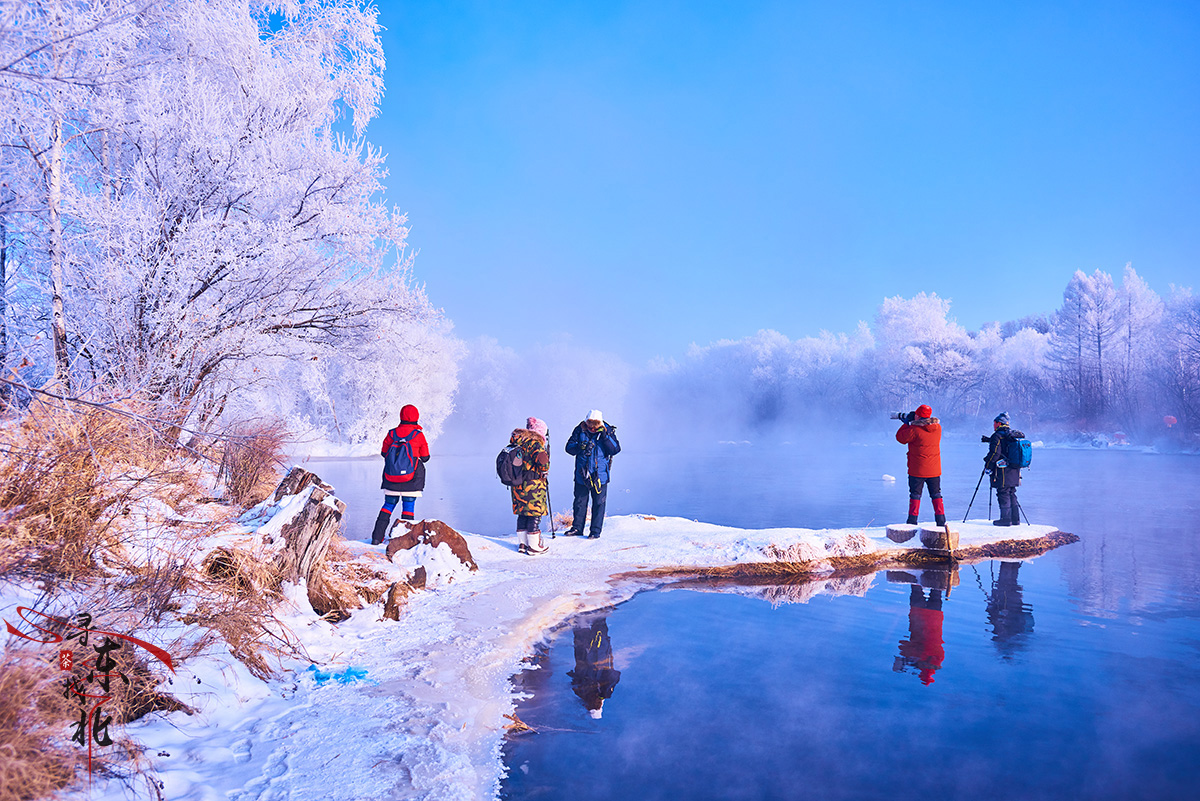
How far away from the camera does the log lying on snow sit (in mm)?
7695

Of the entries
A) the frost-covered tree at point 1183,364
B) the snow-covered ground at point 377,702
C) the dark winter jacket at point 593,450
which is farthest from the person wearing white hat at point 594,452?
the frost-covered tree at point 1183,364

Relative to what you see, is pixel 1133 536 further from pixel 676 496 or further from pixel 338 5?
pixel 338 5

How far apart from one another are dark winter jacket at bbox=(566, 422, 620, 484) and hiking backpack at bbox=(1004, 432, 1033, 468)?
6.29 m

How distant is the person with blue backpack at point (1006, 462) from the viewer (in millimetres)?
9930

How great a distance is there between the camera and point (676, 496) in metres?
19.6

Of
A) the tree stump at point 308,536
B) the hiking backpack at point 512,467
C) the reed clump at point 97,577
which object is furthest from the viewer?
the hiking backpack at point 512,467

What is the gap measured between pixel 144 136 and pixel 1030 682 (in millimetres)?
11099

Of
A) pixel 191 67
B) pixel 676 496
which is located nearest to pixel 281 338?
pixel 191 67

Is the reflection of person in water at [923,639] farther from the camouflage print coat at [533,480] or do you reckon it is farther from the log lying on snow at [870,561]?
the camouflage print coat at [533,480]

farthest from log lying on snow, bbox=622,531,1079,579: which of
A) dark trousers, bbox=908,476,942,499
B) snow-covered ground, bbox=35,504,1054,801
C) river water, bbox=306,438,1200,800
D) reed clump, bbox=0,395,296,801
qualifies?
reed clump, bbox=0,395,296,801

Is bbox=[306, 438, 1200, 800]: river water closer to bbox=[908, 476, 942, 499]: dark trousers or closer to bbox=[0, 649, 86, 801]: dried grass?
bbox=[908, 476, 942, 499]: dark trousers

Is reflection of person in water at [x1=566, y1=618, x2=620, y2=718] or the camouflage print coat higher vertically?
the camouflage print coat

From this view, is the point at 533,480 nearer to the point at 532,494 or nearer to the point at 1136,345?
the point at 532,494

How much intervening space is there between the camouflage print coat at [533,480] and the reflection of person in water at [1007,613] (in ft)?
17.6
